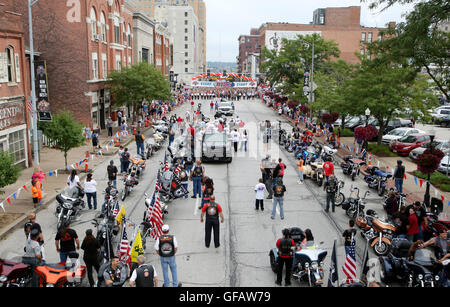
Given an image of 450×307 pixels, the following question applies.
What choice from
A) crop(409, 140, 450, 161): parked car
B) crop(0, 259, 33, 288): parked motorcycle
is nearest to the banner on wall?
crop(409, 140, 450, 161): parked car

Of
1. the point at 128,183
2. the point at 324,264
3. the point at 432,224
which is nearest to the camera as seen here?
the point at 324,264

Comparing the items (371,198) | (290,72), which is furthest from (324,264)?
(290,72)

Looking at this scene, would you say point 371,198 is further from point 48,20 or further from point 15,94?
point 48,20

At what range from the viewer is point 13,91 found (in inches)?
890

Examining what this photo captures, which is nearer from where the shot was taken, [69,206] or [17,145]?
[69,206]

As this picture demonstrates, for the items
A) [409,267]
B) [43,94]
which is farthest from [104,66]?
[409,267]

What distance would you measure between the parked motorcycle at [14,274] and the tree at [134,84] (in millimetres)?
30417

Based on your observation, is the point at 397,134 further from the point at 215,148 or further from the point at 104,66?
the point at 104,66

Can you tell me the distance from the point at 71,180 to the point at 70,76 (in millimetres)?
21560

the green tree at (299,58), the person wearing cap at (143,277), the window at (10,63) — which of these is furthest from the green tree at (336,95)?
the person wearing cap at (143,277)

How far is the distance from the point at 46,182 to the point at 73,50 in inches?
698

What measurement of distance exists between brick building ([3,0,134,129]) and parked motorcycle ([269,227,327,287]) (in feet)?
94.1

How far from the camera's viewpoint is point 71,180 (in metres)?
16.0

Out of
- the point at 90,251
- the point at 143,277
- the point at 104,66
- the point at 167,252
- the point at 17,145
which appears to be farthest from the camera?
the point at 104,66
